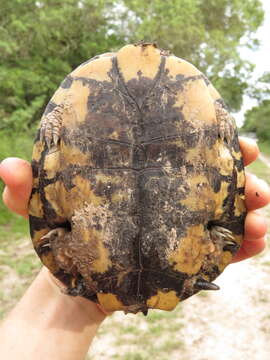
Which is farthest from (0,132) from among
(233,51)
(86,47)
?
(233,51)

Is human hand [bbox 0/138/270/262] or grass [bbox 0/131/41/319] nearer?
human hand [bbox 0/138/270/262]

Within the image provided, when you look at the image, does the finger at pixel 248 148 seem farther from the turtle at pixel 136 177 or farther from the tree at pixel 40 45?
the tree at pixel 40 45

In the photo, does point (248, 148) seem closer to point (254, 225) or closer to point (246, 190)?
point (246, 190)

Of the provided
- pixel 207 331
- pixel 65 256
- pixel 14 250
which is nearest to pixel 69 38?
pixel 14 250

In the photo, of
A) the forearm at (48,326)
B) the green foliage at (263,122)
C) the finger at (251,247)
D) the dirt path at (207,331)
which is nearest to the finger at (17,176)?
the forearm at (48,326)

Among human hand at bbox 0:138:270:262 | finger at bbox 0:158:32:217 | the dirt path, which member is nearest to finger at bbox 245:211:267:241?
human hand at bbox 0:138:270:262

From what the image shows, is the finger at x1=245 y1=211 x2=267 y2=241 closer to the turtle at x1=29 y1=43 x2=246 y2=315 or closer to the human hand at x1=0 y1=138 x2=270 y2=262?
the human hand at x1=0 y1=138 x2=270 y2=262

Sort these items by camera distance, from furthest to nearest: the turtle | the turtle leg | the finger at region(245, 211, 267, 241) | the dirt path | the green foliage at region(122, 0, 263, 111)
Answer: the green foliage at region(122, 0, 263, 111) → the dirt path → the finger at region(245, 211, 267, 241) → the turtle leg → the turtle
